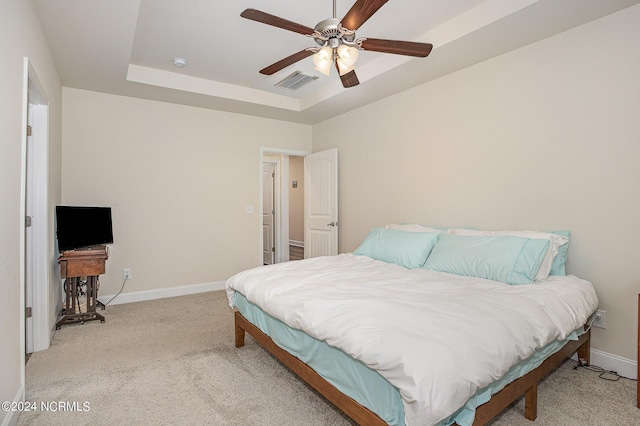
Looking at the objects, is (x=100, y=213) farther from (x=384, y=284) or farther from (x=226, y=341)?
(x=384, y=284)

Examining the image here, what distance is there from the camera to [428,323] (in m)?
1.50

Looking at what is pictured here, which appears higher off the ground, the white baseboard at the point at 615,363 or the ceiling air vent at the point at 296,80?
the ceiling air vent at the point at 296,80

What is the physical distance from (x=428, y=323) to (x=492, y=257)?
4.06 feet

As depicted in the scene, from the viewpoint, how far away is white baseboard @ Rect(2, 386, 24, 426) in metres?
1.61

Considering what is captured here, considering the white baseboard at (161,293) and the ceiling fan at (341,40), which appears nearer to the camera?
the ceiling fan at (341,40)

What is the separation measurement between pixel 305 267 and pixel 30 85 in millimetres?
2339

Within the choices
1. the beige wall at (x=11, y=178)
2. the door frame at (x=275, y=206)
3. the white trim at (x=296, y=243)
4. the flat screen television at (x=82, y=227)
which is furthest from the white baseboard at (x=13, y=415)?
the white trim at (x=296, y=243)

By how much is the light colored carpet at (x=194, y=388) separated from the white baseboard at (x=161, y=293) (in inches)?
35.3

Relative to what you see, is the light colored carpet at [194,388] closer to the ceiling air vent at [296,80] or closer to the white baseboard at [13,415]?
the white baseboard at [13,415]

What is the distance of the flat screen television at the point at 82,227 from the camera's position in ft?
10.5

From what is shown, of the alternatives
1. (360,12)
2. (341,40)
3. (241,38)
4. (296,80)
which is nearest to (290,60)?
(341,40)

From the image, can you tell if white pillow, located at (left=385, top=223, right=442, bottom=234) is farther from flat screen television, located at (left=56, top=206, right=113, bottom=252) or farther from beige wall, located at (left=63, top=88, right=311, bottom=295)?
flat screen television, located at (left=56, top=206, right=113, bottom=252)

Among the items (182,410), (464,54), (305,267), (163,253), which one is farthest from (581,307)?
(163,253)

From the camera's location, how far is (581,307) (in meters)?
2.08
